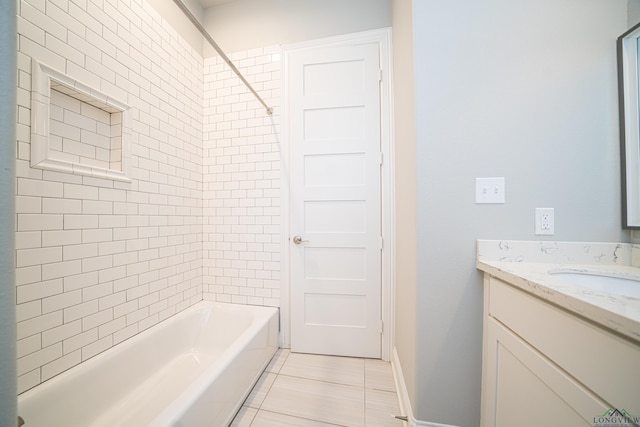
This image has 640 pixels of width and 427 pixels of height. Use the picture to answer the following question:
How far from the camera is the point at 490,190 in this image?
37.9 inches

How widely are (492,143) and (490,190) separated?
222 millimetres

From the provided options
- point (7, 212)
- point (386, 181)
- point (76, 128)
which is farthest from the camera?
point (386, 181)

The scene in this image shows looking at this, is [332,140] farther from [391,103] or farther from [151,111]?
[151,111]

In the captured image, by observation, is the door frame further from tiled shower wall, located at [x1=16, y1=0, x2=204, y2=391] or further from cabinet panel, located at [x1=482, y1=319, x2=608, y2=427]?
tiled shower wall, located at [x1=16, y1=0, x2=204, y2=391]

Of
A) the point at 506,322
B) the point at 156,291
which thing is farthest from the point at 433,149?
the point at 156,291

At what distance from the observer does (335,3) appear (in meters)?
1.71

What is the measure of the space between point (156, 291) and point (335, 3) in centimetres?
270

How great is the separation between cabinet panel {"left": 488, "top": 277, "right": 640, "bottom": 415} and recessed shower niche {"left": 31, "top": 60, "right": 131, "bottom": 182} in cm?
203

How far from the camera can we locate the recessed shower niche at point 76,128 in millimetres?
928

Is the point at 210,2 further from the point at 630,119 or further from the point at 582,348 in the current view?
the point at 582,348

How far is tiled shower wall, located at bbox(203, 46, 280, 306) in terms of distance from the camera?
1.81 metres

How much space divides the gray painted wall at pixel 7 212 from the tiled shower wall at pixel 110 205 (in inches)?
25.8

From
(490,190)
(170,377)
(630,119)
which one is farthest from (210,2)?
(170,377)

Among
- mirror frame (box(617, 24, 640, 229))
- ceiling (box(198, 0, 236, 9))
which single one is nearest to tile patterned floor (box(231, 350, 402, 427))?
mirror frame (box(617, 24, 640, 229))
